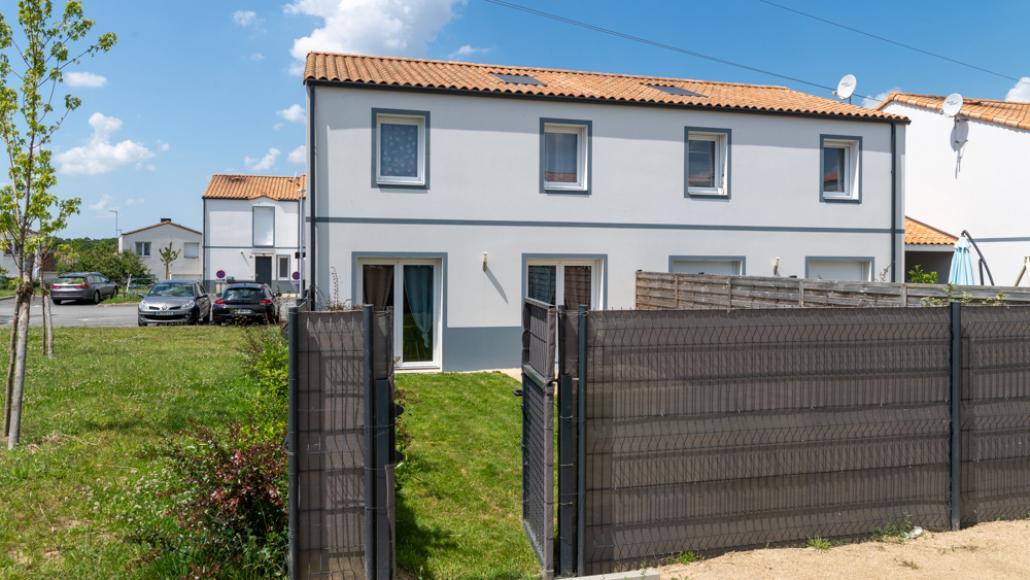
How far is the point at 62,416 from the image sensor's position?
7090 millimetres

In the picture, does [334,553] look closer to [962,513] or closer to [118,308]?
[962,513]

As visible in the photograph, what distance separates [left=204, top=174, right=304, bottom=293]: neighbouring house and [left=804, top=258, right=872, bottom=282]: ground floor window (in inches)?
1226

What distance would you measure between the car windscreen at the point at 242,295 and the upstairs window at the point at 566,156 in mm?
11076

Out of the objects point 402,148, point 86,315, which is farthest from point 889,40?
point 86,315

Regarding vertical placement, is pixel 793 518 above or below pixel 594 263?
below

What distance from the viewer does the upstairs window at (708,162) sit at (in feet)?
45.2

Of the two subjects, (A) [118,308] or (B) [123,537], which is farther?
(A) [118,308]

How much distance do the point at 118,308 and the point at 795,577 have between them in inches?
1209

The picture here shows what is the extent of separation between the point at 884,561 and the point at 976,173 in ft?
58.0

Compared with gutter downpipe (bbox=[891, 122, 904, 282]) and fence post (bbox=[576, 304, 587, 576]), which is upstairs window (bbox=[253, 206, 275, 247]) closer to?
gutter downpipe (bbox=[891, 122, 904, 282])

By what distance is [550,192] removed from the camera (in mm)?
12906

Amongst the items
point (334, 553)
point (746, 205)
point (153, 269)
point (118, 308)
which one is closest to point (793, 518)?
point (334, 553)

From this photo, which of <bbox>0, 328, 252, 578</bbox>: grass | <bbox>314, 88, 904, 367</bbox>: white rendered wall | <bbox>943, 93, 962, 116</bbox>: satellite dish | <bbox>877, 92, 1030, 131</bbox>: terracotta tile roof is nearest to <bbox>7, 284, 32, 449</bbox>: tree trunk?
<bbox>0, 328, 252, 578</bbox>: grass

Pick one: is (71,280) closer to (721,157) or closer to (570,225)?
(570,225)
